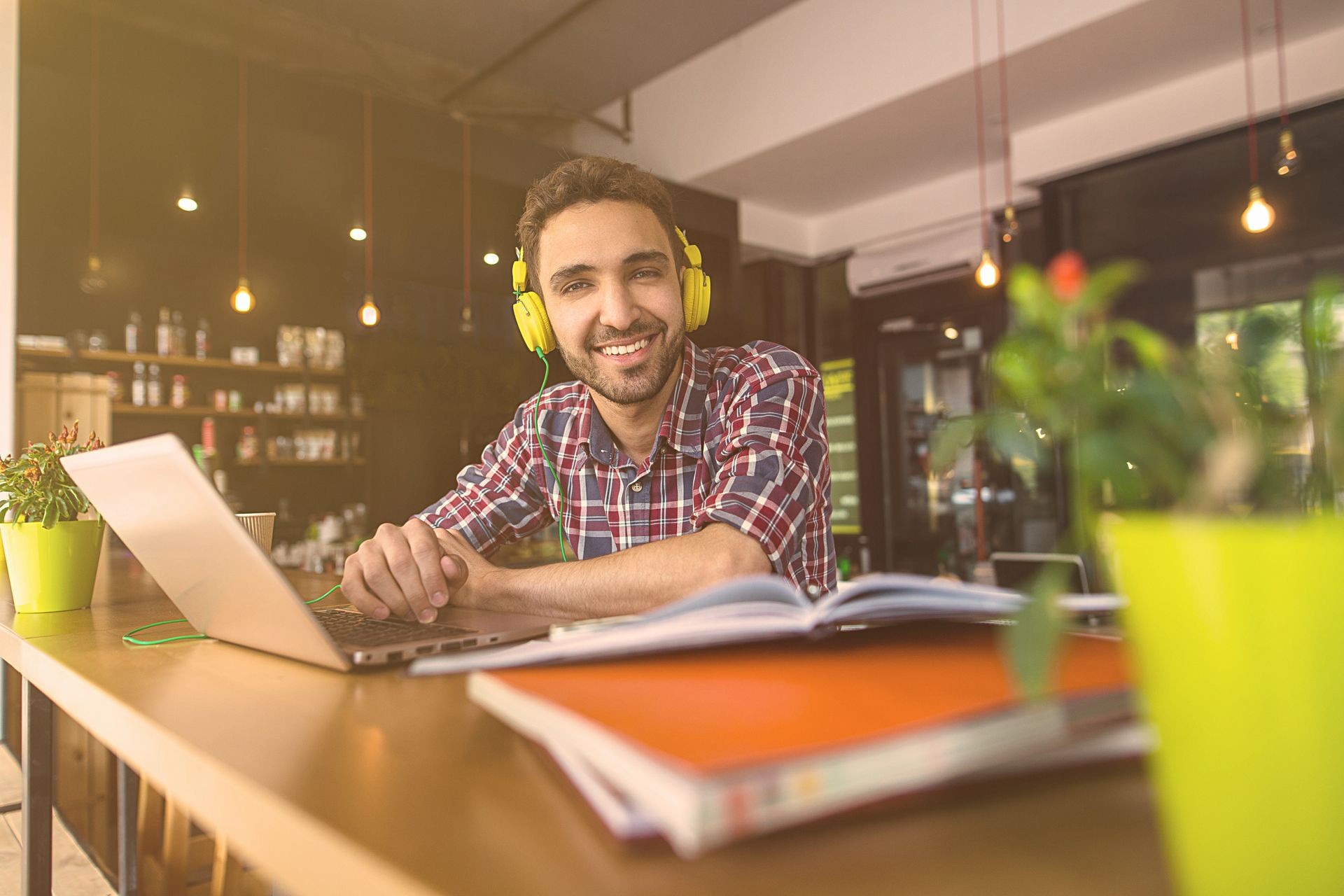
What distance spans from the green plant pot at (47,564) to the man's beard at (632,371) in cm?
80

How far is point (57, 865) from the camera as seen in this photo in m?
1.65

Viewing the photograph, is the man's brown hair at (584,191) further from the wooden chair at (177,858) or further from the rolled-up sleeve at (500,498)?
the wooden chair at (177,858)

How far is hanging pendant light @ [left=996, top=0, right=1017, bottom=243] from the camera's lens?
3.22 metres

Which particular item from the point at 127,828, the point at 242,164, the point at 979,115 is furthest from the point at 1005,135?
the point at 127,828

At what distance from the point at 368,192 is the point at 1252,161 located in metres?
3.53

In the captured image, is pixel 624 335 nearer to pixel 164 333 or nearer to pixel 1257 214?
pixel 1257 214

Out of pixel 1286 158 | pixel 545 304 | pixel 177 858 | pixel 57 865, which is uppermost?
pixel 1286 158

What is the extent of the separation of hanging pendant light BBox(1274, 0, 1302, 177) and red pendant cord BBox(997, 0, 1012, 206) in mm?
860

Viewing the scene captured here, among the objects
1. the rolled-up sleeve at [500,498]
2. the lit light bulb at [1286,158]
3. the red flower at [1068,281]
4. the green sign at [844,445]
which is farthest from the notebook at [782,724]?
the green sign at [844,445]

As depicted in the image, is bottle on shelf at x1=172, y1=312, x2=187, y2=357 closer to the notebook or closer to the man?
the man

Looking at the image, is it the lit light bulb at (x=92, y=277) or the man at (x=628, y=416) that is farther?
the lit light bulb at (x=92, y=277)

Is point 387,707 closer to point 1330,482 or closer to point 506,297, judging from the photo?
point 1330,482

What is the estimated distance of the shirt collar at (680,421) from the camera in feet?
5.08

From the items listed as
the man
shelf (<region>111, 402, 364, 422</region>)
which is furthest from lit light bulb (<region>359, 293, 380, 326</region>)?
the man
